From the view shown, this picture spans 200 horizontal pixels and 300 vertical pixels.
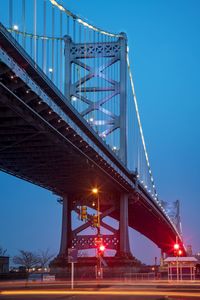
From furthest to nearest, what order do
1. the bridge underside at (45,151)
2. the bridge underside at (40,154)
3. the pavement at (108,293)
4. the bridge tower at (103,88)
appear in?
1. the bridge tower at (103,88)
2. the bridge underside at (40,154)
3. the bridge underside at (45,151)
4. the pavement at (108,293)

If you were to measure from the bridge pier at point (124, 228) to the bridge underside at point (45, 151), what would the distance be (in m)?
1.04

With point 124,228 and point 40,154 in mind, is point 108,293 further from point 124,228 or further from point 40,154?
point 124,228

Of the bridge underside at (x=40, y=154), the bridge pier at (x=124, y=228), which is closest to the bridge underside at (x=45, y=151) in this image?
the bridge underside at (x=40, y=154)

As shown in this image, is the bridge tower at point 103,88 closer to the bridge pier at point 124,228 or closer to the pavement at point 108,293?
the bridge pier at point 124,228

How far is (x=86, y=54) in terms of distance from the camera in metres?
69.5

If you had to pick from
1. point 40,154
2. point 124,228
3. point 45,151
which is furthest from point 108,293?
point 124,228

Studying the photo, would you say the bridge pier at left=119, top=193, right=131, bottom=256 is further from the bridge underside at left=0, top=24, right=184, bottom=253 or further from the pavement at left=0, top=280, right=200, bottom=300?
the pavement at left=0, top=280, right=200, bottom=300

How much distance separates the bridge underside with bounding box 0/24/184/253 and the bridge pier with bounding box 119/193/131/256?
3.40 feet

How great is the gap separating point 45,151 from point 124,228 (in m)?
23.4

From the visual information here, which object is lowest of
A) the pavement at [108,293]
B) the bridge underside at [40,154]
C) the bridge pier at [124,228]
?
the pavement at [108,293]

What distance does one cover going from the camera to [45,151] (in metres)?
52.6

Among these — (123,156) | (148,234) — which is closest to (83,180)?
(123,156)

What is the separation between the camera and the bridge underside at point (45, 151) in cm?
3622

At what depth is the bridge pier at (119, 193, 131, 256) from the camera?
7210cm
